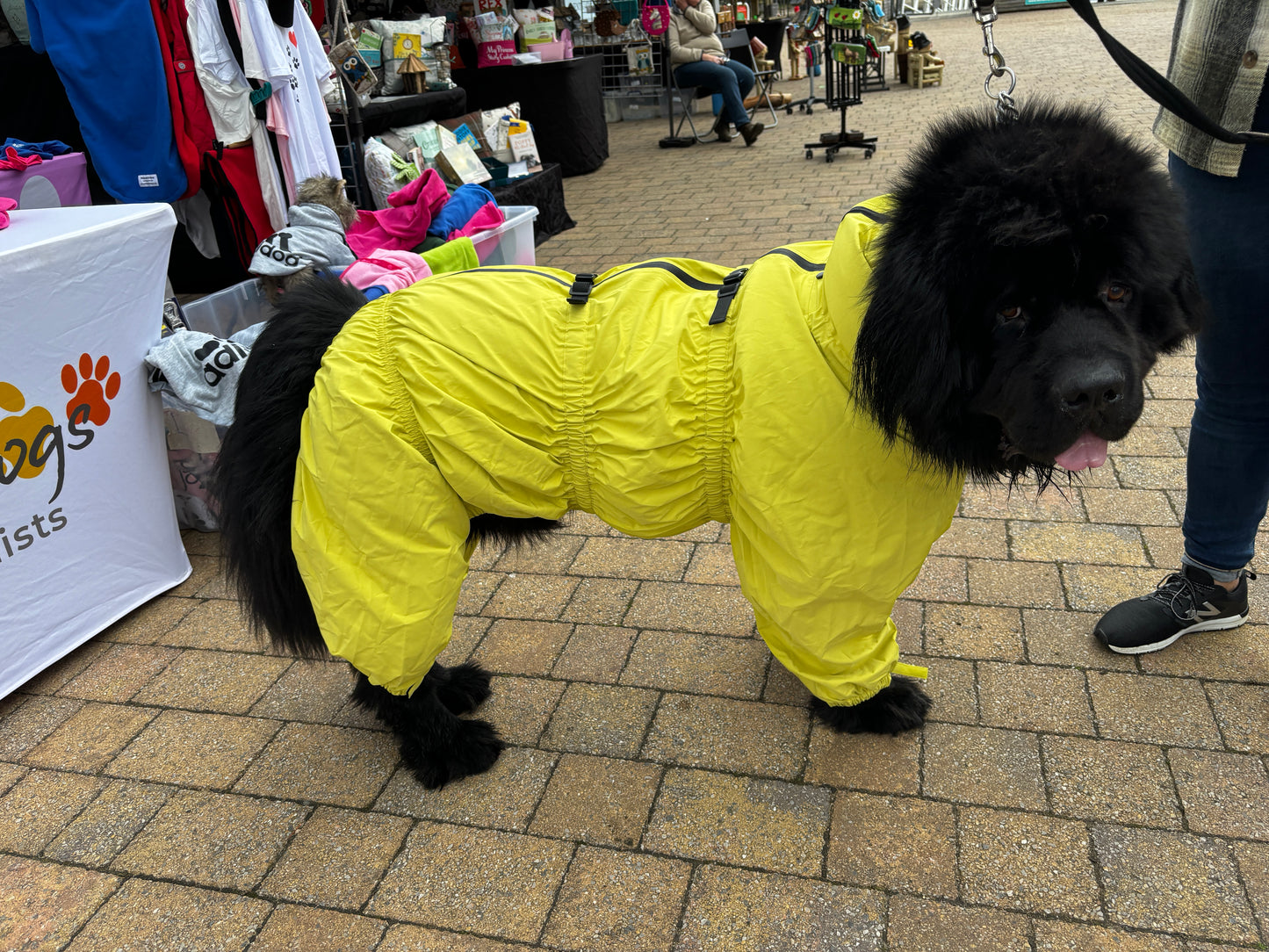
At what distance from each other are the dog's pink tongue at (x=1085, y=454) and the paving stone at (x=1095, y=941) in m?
0.96

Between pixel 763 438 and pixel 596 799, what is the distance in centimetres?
106

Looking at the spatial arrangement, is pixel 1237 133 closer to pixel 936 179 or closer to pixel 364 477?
pixel 936 179

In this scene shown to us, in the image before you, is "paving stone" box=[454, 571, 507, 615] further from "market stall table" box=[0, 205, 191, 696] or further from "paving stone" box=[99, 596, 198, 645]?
"market stall table" box=[0, 205, 191, 696]

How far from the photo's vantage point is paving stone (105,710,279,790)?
8.06 feet

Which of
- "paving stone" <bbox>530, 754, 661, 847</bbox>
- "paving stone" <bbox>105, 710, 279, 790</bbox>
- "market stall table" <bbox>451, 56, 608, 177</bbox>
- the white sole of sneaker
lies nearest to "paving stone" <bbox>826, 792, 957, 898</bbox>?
"paving stone" <bbox>530, 754, 661, 847</bbox>

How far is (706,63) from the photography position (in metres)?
10.6

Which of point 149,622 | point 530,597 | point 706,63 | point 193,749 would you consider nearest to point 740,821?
point 530,597

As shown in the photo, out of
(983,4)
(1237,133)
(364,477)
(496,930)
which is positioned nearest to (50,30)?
(364,477)

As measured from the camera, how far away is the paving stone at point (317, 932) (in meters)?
1.96

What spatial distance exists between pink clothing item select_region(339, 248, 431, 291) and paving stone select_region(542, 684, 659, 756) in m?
1.93

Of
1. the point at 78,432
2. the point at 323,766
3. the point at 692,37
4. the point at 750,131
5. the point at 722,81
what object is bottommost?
the point at 323,766

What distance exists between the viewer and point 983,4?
2.10m

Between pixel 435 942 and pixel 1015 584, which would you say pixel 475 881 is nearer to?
pixel 435 942

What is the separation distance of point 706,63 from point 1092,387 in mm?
10354
